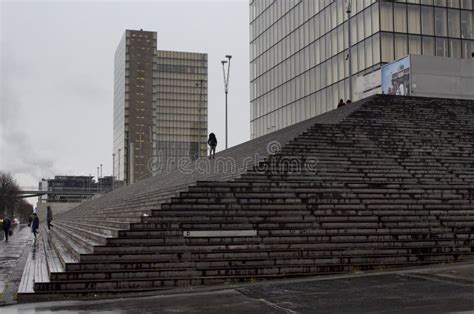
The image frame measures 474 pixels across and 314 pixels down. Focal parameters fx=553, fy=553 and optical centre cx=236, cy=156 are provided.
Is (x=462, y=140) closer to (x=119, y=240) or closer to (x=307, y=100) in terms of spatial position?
(x=119, y=240)

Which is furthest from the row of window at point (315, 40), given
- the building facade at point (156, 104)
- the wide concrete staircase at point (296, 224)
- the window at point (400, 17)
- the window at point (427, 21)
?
the building facade at point (156, 104)

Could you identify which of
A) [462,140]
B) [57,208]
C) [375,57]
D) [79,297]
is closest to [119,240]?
[79,297]

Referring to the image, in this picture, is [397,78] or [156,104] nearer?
[397,78]

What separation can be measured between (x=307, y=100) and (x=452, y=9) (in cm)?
1547

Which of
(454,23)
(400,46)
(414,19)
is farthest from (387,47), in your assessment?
(454,23)

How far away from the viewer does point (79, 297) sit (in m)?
12.4

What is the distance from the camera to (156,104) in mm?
111500

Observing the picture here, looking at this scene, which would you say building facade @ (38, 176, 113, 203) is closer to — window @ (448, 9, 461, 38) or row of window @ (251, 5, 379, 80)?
row of window @ (251, 5, 379, 80)

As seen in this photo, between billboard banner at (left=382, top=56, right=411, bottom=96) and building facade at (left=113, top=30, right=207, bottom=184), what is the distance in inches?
2413

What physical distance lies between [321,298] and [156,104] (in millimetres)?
103085

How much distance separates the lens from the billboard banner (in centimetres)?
3212

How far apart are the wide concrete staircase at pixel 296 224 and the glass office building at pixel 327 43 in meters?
24.8

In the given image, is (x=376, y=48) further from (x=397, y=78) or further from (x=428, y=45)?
(x=397, y=78)

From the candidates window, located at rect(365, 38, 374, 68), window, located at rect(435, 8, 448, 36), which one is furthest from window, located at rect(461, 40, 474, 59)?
window, located at rect(365, 38, 374, 68)
